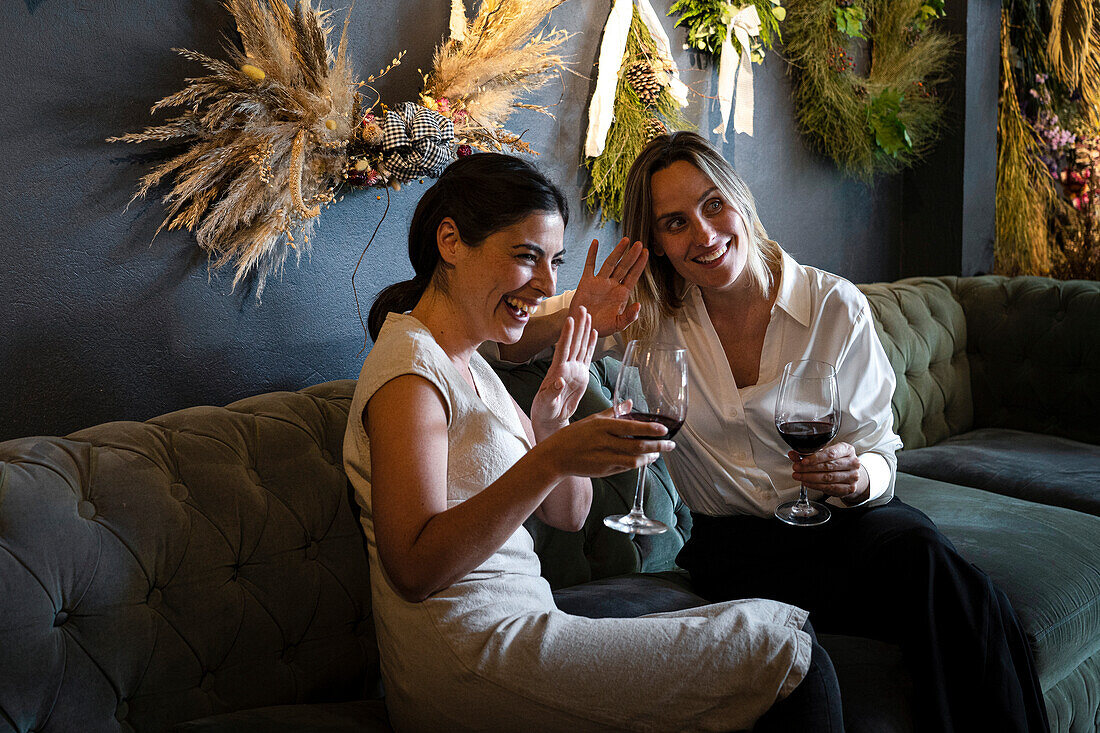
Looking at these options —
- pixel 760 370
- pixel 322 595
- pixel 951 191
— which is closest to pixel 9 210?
pixel 322 595

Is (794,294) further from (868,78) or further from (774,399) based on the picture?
(868,78)

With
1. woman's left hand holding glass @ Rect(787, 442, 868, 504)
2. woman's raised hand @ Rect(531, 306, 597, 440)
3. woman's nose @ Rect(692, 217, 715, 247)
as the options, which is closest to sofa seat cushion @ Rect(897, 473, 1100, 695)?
woman's left hand holding glass @ Rect(787, 442, 868, 504)

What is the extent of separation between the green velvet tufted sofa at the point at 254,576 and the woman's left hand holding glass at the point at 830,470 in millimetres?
305

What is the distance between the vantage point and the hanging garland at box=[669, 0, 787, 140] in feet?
9.39

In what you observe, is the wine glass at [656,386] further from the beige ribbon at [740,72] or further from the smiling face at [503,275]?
the beige ribbon at [740,72]

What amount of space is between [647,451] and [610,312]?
740 mm

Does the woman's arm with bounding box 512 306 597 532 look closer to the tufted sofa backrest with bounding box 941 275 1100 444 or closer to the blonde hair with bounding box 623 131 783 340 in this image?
the blonde hair with bounding box 623 131 783 340

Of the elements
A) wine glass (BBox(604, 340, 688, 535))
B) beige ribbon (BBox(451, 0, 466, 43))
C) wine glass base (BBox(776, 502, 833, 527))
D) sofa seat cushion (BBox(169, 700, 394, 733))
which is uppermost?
beige ribbon (BBox(451, 0, 466, 43))

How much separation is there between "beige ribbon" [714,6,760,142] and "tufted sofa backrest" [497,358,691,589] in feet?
4.24

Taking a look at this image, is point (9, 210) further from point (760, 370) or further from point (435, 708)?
point (760, 370)

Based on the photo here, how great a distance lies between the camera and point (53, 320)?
168 cm

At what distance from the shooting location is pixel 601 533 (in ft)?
6.51

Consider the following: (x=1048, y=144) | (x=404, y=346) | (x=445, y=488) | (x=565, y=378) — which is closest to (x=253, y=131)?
Answer: (x=404, y=346)

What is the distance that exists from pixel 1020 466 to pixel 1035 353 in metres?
0.60
